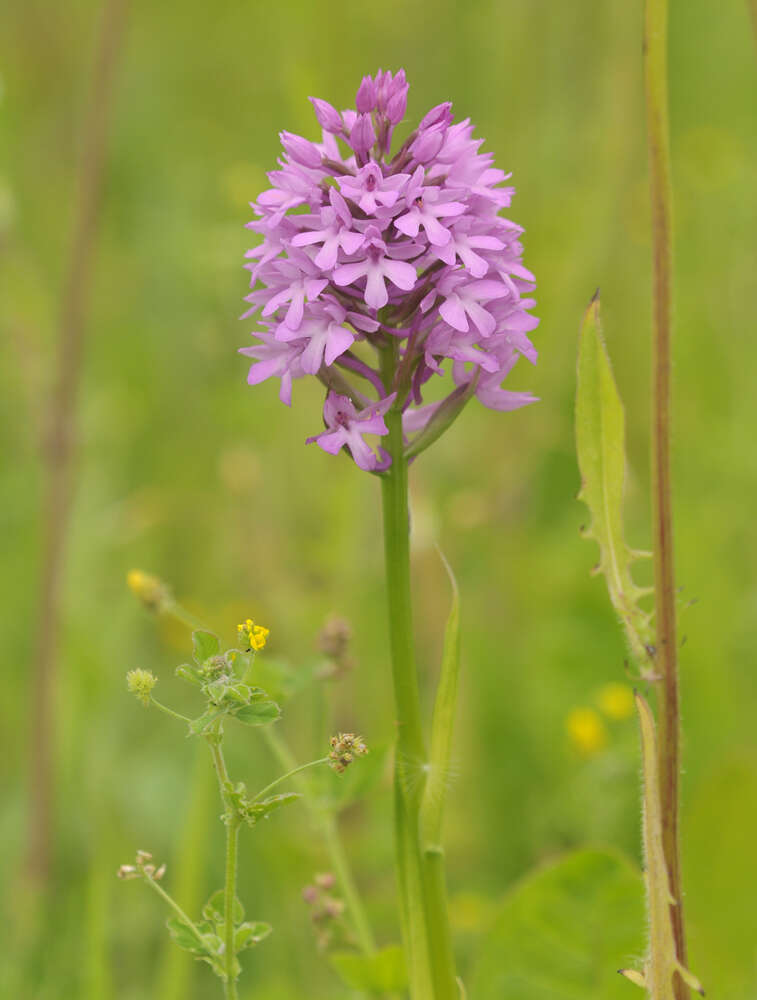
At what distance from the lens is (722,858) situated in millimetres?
2010

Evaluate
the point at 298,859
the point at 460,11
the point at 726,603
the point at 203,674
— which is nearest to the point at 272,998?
the point at 298,859

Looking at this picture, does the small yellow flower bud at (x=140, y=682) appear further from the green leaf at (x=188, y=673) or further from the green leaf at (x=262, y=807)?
the green leaf at (x=262, y=807)

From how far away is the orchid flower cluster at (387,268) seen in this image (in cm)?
132

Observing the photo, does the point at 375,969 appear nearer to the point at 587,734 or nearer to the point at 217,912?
the point at 217,912

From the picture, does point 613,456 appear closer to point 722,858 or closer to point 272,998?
point 722,858

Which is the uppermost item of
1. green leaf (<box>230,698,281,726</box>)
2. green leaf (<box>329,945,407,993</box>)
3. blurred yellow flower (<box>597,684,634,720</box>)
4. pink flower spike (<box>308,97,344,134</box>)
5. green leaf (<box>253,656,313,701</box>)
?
pink flower spike (<box>308,97,344,134</box>)

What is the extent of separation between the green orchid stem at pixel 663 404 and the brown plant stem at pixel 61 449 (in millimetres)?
1470

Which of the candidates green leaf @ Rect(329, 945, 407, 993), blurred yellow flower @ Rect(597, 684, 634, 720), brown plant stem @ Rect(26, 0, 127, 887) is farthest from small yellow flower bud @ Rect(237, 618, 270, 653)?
blurred yellow flower @ Rect(597, 684, 634, 720)

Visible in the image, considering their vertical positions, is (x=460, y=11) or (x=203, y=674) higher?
(x=460, y=11)

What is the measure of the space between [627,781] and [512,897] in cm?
87

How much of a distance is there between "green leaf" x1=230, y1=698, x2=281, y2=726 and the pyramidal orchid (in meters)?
0.16

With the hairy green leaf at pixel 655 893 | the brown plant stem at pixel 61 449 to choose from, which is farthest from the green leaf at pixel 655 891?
the brown plant stem at pixel 61 449

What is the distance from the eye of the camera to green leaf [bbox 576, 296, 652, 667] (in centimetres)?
141

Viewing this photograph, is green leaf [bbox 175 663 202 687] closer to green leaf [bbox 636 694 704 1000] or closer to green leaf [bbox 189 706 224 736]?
green leaf [bbox 189 706 224 736]
